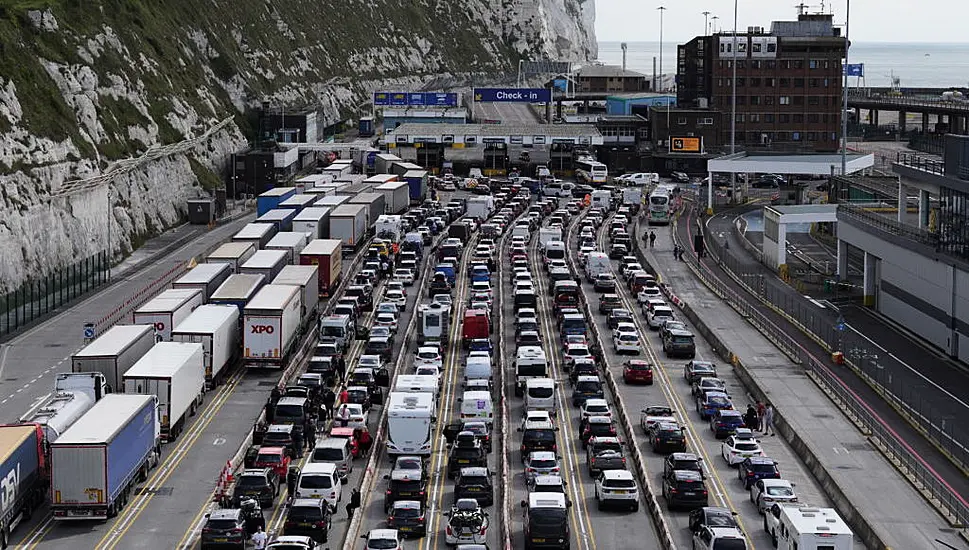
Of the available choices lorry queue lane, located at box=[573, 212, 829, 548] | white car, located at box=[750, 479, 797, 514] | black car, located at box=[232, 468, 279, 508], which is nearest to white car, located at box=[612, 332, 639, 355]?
lorry queue lane, located at box=[573, 212, 829, 548]

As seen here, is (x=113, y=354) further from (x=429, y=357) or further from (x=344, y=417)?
(x=429, y=357)

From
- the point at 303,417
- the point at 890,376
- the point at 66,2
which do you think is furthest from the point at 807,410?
the point at 66,2

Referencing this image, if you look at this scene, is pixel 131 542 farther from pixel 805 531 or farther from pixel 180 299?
pixel 180 299

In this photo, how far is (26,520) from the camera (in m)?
41.1

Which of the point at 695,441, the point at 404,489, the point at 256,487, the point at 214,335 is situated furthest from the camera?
the point at 214,335

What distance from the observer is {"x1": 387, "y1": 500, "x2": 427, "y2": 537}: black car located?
40.0m

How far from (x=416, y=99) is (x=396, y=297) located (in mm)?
107211

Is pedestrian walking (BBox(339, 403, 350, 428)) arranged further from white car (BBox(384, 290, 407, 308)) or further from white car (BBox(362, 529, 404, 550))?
white car (BBox(384, 290, 407, 308))

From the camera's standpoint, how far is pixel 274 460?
148 ft

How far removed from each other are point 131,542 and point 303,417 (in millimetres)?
12475

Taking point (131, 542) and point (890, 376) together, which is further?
point (890, 376)

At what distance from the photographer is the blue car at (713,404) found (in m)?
53.6

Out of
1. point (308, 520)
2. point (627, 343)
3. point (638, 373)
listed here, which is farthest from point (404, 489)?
point (627, 343)

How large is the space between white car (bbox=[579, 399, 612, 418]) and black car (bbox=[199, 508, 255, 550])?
1617 cm
